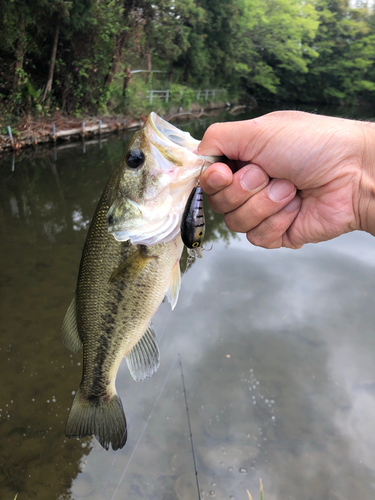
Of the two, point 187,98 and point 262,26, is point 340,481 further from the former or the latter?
point 262,26

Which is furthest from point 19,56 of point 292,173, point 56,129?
Result: point 292,173

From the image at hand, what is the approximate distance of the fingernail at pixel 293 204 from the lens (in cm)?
202

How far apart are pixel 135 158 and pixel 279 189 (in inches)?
31.5

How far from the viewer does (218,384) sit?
13.4 feet

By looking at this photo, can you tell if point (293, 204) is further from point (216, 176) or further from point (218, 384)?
point (218, 384)

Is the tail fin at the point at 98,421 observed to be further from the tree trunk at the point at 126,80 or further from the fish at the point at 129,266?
the tree trunk at the point at 126,80

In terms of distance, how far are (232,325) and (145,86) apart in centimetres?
1975

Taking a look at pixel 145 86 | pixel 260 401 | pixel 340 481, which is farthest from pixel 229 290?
pixel 145 86

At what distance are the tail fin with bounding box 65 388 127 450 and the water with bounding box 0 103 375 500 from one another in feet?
4.90

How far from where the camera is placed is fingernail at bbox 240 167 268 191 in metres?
1.77

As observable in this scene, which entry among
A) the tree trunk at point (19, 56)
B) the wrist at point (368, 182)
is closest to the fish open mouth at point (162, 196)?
the wrist at point (368, 182)

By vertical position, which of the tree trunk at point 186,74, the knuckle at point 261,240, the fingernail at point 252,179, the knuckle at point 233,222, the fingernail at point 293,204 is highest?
the fingernail at point 252,179

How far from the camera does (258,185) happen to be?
181cm

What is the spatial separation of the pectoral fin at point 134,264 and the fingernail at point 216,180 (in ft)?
1.54
